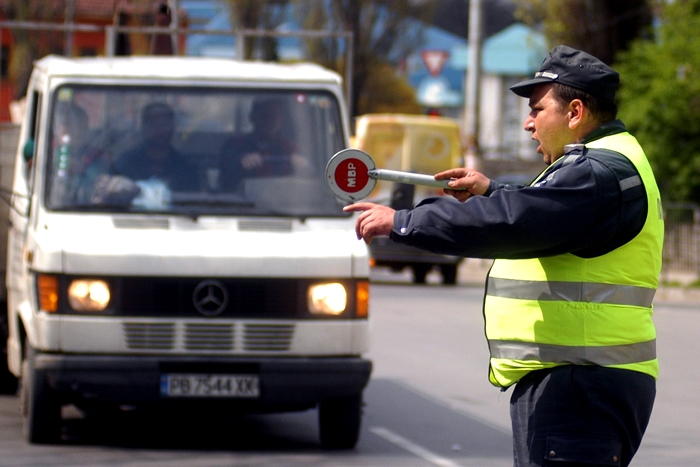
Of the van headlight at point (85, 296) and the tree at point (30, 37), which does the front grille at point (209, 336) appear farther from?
the tree at point (30, 37)

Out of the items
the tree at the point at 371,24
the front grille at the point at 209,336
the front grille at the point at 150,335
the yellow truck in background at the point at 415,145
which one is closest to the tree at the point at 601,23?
the yellow truck in background at the point at 415,145

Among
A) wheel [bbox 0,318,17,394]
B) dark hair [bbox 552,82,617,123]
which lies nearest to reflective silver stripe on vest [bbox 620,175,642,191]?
dark hair [bbox 552,82,617,123]

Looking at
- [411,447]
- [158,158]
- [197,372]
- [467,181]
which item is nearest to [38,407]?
[197,372]

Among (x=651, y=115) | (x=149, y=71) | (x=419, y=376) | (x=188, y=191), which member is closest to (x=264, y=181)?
(x=188, y=191)

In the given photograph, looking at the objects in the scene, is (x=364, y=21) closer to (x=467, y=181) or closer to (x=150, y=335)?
(x=150, y=335)

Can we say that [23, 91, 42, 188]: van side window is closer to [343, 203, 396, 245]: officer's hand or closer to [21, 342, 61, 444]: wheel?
[21, 342, 61, 444]: wheel

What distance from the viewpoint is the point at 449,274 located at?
22.0m

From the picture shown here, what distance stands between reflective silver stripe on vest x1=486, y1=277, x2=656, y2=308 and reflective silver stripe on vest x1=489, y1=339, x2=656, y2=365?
118 millimetres

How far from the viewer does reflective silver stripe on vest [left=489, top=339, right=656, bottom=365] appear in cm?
357

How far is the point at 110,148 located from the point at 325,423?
1988mm

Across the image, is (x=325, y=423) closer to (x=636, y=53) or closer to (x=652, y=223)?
(x=652, y=223)

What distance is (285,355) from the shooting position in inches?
295

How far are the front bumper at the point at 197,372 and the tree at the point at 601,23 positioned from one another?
2223 centimetres

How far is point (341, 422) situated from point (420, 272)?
1451 cm
